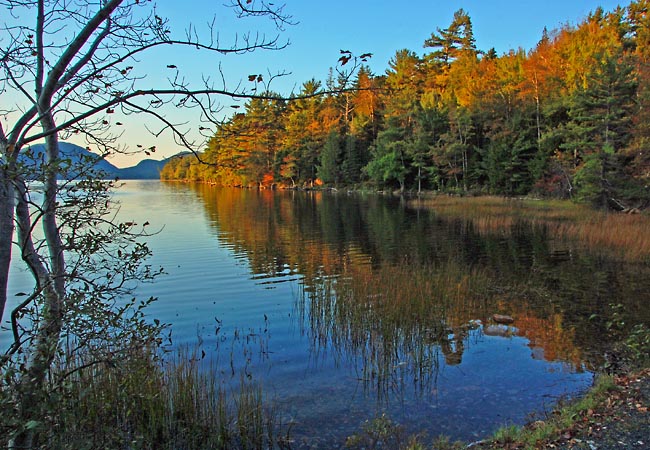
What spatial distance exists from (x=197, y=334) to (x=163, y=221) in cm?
2585

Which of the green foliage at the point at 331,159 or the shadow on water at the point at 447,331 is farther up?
the green foliage at the point at 331,159

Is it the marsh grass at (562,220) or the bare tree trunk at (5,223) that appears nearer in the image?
the bare tree trunk at (5,223)

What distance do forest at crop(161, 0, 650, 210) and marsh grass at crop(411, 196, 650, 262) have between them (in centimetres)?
247

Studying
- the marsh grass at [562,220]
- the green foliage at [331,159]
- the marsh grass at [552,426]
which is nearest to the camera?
the marsh grass at [552,426]

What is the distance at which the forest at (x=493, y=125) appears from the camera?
2705cm

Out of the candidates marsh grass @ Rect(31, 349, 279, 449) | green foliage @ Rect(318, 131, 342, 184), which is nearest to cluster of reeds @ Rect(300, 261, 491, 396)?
marsh grass @ Rect(31, 349, 279, 449)

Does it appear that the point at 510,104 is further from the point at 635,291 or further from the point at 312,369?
the point at 312,369

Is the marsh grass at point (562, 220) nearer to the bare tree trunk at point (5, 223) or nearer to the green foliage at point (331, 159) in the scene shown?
the bare tree trunk at point (5, 223)

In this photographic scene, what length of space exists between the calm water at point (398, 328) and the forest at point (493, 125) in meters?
4.36

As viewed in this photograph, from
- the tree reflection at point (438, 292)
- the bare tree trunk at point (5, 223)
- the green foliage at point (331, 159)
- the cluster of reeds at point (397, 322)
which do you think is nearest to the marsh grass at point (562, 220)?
the tree reflection at point (438, 292)

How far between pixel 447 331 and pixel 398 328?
1.27 m

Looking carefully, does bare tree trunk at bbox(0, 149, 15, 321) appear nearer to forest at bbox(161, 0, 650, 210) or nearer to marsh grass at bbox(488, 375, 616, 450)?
forest at bbox(161, 0, 650, 210)

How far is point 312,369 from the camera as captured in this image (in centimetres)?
858

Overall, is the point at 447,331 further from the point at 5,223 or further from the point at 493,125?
the point at 493,125
